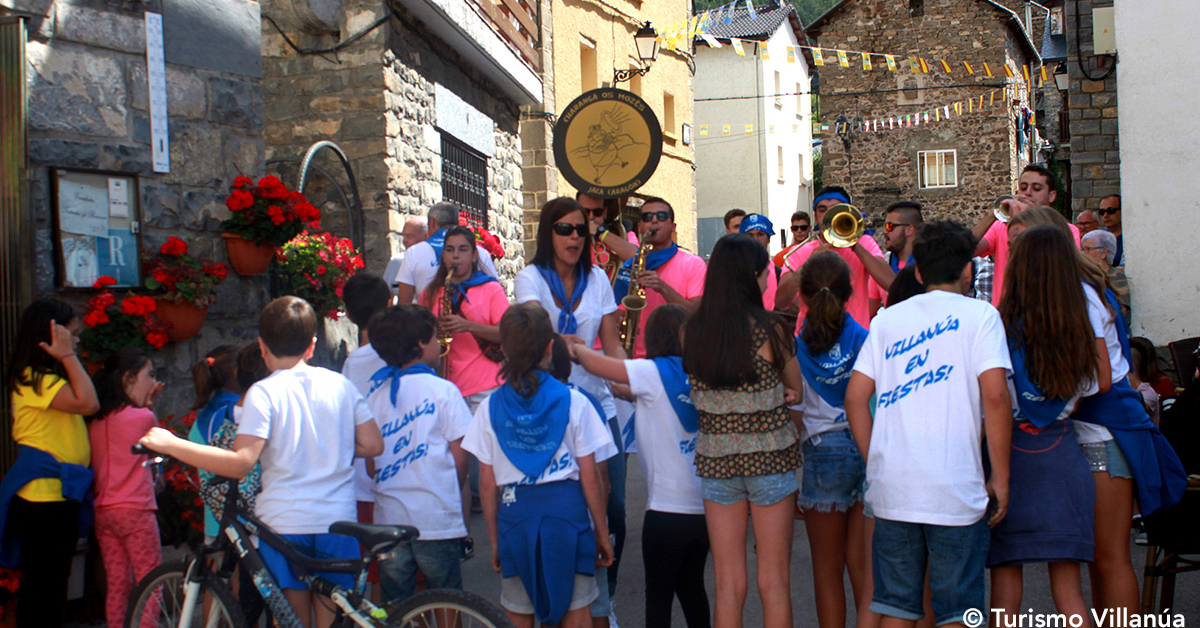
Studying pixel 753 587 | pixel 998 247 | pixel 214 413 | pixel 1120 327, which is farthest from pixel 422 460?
pixel 998 247

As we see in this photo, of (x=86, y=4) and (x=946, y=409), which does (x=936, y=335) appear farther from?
(x=86, y=4)

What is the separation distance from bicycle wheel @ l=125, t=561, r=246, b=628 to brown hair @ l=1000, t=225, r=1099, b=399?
270 centimetres

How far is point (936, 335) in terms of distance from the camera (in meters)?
3.05

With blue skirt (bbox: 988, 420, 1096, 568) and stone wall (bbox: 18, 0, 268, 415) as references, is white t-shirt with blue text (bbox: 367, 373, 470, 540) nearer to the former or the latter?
blue skirt (bbox: 988, 420, 1096, 568)

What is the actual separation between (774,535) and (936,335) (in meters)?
0.88

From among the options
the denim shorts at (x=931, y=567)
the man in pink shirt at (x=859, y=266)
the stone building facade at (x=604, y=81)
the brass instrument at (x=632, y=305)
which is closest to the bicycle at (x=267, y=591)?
the denim shorts at (x=931, y=567)

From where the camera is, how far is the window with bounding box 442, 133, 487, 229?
9547 millimetres

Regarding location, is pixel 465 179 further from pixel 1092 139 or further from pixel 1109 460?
pixel 1109 460

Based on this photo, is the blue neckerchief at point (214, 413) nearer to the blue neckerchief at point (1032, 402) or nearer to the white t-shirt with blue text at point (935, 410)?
the white t-shirt with blue text at point (935, 410)

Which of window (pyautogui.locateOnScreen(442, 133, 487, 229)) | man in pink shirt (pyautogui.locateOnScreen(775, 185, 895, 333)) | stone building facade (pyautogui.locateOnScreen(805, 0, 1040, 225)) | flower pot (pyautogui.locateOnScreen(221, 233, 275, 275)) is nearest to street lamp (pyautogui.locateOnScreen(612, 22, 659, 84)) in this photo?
window (pyautogui.locateOnScreen(442, 133, 487, 229))

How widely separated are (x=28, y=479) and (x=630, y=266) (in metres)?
2.81

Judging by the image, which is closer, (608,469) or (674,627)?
(608,469)

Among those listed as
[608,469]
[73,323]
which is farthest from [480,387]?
[73,323]

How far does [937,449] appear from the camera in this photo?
301 cm
